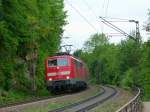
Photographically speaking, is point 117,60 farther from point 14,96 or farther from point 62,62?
point 14,96

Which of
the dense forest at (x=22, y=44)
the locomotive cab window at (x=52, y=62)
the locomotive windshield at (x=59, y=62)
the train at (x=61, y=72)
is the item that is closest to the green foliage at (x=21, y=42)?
the dense forest at (x=22, y=44)

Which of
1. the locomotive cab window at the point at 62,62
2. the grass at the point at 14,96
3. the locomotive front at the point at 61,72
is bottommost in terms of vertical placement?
the grass at the point at 14,96

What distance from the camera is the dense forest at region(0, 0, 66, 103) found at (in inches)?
1751

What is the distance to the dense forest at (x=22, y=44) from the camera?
44469mm

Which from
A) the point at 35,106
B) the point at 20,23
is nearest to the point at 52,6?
the point at 20,23

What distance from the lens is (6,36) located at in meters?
43.0

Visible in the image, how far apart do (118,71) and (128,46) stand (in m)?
25.5

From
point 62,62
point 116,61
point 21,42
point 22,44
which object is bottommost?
point 62,62

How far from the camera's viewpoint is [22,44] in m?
50.9

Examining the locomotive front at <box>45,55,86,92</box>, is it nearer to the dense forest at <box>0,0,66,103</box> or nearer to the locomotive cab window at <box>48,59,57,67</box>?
the locomotive cab window at <box>48,59,57,67</box>

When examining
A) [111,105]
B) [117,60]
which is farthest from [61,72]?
[117,60]

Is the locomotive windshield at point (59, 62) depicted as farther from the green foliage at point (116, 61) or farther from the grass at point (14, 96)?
the green foliage at point (116, 61)

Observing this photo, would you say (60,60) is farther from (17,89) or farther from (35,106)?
(35,106)

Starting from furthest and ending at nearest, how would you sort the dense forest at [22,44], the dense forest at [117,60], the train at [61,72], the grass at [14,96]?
1. the dense forest at [117,60]
2. the train at [61,72]
3. the dense forest at [22,44]
4. the grass at [14,96]
